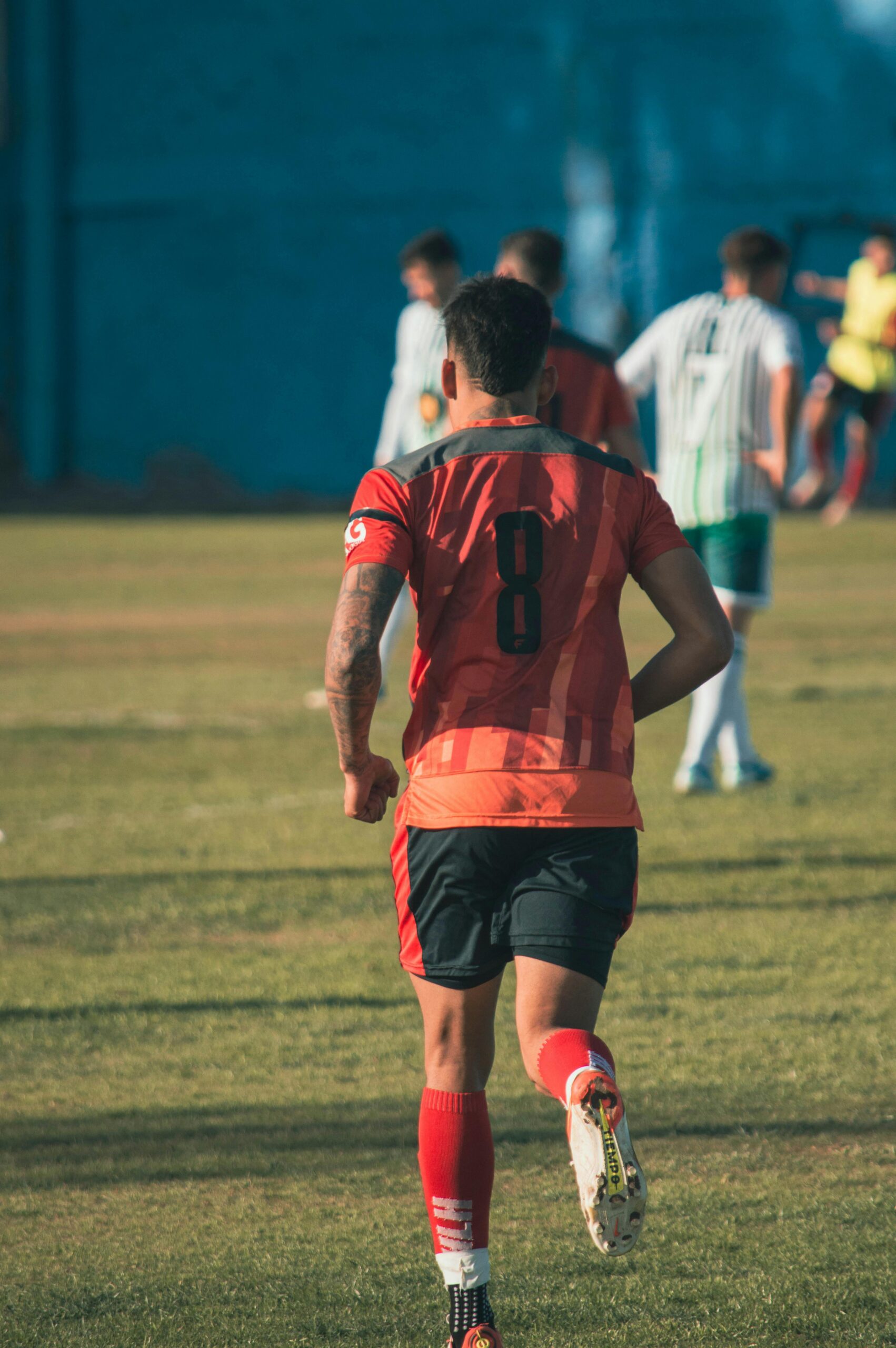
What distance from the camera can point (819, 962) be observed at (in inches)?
224

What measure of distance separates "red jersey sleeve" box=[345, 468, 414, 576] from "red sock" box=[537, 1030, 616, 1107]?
0.83 meters

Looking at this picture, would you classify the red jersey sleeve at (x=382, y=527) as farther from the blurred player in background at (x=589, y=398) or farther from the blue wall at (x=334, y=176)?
the blue wall at (x=334, y=176)

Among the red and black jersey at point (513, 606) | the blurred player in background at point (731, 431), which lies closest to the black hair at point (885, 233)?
the blurred player in background at point (731, 431)

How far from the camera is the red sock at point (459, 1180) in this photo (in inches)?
122

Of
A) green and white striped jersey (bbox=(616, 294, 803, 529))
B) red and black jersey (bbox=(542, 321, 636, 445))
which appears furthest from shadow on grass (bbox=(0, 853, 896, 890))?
green and white striped jersey (bbox=(616, 294, 803, 529))

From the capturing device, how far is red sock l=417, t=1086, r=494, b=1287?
10.2ft

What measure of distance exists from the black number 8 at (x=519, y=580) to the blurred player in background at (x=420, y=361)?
5.44 metres

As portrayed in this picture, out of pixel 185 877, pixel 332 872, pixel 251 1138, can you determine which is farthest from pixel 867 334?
pixel 251 1138

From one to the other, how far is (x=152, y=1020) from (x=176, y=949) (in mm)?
714

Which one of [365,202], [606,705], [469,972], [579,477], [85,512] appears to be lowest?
[85,512]

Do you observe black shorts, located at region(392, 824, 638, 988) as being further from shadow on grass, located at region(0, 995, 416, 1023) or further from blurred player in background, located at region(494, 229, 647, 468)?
blurred player in background, located at region(494, 229, 647, 468)

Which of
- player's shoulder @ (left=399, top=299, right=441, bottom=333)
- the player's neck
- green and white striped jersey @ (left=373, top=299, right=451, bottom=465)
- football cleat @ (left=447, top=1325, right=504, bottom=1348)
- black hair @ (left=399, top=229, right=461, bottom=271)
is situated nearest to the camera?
football cleat @ (left=447, top=1325, right=504, bottom=1348)

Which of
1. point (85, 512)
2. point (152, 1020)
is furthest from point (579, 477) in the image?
point (85, 512)

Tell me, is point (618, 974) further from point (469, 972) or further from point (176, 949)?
point (469, 972)
